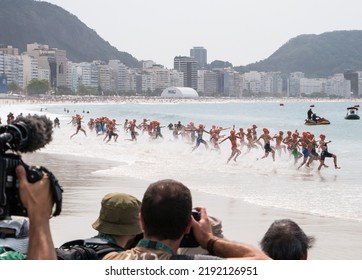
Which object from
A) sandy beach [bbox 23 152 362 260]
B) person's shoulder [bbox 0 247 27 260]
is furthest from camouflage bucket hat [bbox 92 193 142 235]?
sandy beach [bbox 23 152 362 260]

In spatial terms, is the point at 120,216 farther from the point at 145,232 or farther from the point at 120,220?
the point at 145,232

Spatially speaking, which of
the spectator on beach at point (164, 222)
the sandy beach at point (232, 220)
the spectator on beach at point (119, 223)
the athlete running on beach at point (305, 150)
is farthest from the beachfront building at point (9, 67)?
the spectator on beach at point (164, 222)

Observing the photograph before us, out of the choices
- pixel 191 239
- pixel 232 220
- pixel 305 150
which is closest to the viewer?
pixel 191 239

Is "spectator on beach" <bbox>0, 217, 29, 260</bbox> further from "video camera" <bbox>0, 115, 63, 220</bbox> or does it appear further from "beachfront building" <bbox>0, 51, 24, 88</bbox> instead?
"beachfront building" <bbox>0, 51, 24, 88</bbox>

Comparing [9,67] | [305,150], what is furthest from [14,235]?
[9,67]

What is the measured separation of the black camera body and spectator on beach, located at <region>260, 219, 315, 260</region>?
33 centimetres

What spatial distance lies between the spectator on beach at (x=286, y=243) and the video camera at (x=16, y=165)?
3.07ft

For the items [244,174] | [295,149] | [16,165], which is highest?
[16,165]

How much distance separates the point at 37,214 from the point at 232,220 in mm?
8318

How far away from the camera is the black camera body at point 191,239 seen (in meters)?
2.78

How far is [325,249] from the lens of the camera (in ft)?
27.6

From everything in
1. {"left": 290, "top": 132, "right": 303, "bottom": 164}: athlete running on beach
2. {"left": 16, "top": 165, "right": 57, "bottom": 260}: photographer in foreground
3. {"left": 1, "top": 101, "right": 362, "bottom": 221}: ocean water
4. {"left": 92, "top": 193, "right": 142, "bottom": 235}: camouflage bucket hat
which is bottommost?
{"left": 1, "top": 101, "right": 362, "bottom": 221}: ocean water

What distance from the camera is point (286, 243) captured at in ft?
9.68

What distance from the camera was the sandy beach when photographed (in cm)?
868
